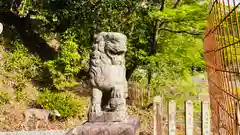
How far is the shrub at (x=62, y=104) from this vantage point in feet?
30.2

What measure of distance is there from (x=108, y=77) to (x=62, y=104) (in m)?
5.93

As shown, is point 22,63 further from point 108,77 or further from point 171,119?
point 108,77

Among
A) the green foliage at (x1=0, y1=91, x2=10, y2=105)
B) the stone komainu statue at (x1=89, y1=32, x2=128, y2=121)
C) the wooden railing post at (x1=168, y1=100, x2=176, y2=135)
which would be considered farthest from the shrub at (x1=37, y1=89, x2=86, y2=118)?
the stone komainu statue at (x1=89, y1=32, x2=128, y2=121)

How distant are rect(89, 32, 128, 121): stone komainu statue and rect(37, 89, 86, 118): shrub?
18.6 feet

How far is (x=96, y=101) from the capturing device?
370cm

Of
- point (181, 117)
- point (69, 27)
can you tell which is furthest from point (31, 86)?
point (181, 117)

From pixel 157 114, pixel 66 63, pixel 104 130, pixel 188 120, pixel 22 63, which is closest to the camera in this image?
pixel 104 130

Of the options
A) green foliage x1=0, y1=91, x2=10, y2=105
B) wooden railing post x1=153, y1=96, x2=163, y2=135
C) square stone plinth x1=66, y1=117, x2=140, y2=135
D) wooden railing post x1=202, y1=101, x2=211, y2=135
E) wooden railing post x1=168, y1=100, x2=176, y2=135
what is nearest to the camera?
square stone plinth x1=66, y1=117, x2=140, y2=135

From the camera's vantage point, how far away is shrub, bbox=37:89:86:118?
9195mm

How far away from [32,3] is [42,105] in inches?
146

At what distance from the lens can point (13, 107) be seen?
9328mm

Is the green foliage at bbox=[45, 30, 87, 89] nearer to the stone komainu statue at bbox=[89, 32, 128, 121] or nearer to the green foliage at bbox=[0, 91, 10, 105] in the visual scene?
the green foliage at bbox=[0, 91, 10, 105]

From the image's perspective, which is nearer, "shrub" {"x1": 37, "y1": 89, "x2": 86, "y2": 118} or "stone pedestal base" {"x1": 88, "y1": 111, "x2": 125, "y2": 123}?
"stone pedestal base" {"x1": 88, "y1": 111, "x2": 125, "y2": 123}

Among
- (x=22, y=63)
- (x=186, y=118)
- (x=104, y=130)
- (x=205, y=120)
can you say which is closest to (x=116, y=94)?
(x=104, y=130)
